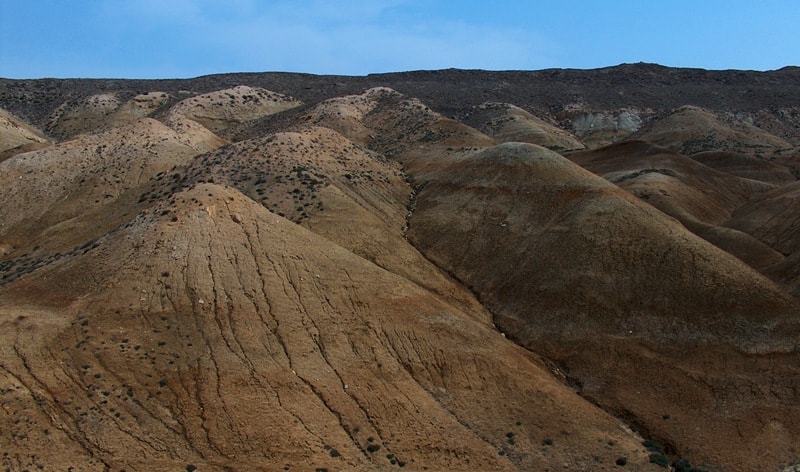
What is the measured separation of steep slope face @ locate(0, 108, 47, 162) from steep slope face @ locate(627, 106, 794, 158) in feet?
256

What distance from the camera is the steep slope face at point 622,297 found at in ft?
116

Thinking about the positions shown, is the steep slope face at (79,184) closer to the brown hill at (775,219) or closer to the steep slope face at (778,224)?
the steep slope face at (778,224)

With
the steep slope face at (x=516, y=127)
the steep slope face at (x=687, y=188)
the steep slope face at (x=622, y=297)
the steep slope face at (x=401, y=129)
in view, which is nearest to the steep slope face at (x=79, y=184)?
the steep slope face at (x=401, y=129)

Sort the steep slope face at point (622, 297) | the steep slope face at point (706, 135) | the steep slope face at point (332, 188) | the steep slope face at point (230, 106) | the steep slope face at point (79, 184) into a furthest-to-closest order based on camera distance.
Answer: the steep slope face at point (230, 106) < the steep slope face at point (706, 135) < the steep slope face at point (79, 184) < the steep slope face at point (332, 188) < the steep slope face at point (622, 297)

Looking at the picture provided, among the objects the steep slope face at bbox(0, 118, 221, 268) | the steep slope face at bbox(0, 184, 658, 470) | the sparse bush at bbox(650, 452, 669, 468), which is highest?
the steep slope face at bbox(0, 118, 221, 268)

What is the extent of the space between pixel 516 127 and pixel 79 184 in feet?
185

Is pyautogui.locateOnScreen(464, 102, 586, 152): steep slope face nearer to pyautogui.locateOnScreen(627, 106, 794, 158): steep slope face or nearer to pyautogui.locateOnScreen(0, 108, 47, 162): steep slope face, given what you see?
pyautogui.locateOnScreen(627, 106, 794, 158): steep slope face

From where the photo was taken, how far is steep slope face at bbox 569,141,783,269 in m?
50.9

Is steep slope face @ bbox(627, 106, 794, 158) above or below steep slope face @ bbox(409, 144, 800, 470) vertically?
above

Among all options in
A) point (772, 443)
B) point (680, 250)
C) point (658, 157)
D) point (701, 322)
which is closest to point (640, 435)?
point (772, 443)

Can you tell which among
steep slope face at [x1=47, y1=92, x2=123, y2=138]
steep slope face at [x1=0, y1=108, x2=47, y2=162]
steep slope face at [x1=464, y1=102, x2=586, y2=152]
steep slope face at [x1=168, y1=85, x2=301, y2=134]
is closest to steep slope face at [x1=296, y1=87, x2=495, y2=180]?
steep slope face at [x1=464, y1=102, x2=586, y2=152]

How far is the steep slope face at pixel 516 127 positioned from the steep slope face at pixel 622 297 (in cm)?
3631

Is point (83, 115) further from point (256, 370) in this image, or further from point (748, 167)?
point (748, 167)

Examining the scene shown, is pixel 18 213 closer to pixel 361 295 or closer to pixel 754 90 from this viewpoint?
pixel 361 295
